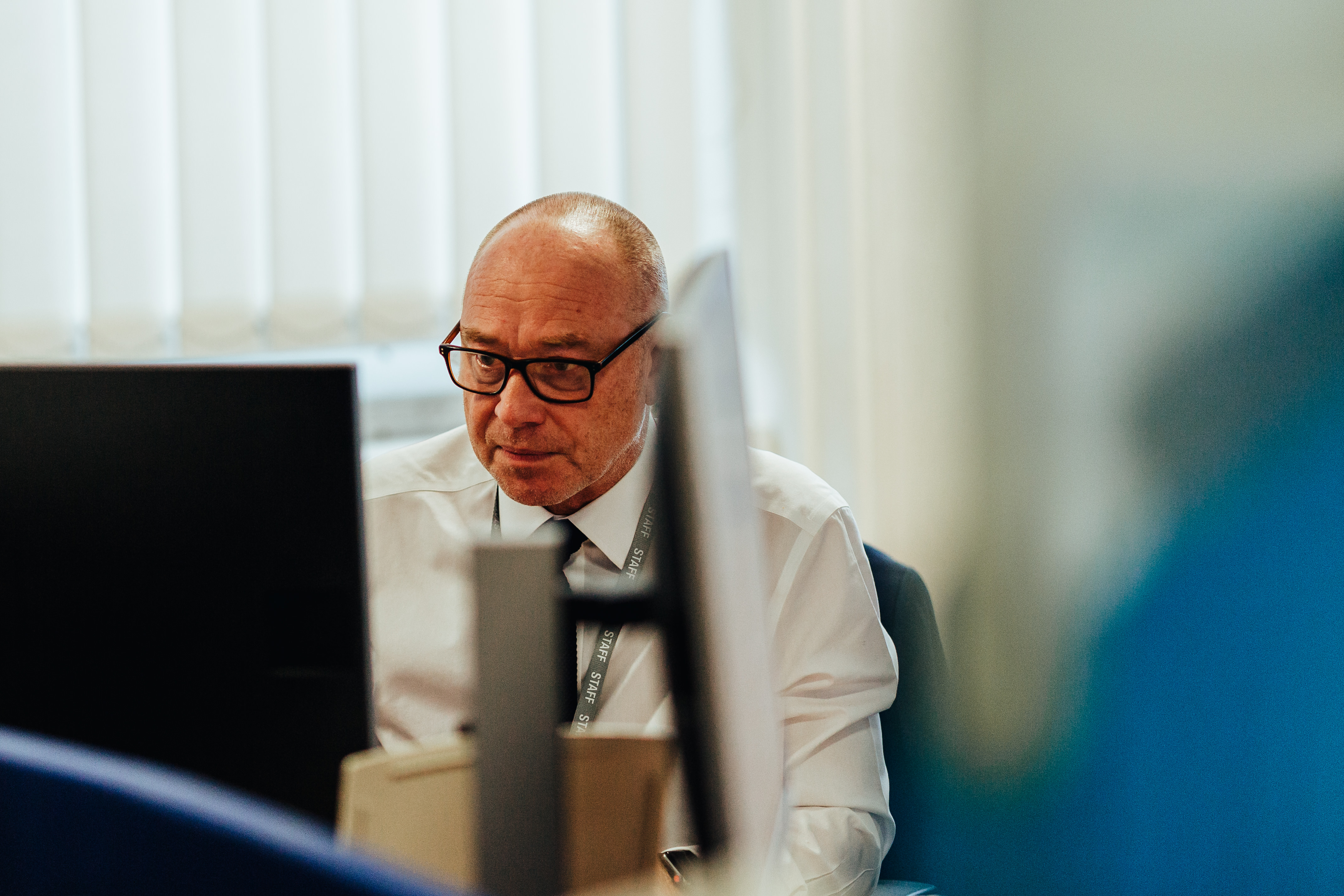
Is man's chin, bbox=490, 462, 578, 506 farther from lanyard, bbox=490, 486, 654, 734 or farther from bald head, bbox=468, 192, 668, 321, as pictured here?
bald head, bbox=468, 192, 668, 321

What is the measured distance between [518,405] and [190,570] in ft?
1.83

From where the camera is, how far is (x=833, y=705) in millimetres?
1114

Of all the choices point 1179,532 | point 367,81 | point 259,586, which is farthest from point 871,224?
point 259,586

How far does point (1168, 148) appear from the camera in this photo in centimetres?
128

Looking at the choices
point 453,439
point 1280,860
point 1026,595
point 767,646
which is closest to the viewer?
point 767,646

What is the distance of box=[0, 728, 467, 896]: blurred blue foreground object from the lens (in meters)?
0.23

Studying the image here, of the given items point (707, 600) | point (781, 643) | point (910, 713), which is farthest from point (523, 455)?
point (707, 600)

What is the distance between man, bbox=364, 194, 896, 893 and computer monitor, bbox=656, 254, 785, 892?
66 centimetres

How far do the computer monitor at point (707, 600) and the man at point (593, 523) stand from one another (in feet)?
2.16

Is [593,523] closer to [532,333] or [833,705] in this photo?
[532,333]

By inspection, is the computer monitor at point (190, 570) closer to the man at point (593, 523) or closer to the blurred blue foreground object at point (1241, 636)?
the man at point (593, 523)

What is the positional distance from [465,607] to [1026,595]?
856 mm

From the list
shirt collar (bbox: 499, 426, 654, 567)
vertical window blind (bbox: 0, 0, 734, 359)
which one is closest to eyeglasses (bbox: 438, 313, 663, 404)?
shirt collar (bbox: 499, 426, 654, 567)

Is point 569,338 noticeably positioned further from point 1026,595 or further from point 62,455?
point 1026,595
